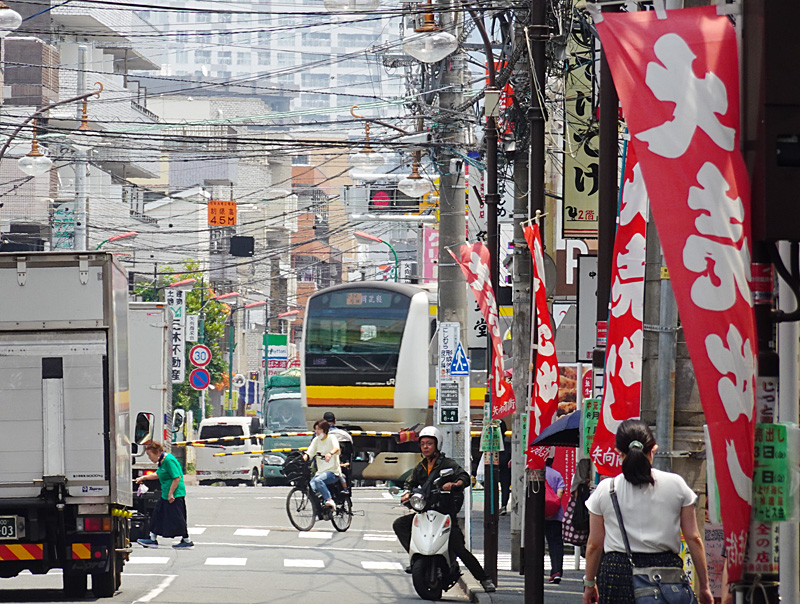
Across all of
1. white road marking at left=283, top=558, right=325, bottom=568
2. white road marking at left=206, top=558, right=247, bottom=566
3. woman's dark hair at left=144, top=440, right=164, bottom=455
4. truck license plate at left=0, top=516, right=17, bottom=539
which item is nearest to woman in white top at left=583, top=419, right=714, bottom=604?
truck license plate at left=0, top=516, right=17, bottom=539

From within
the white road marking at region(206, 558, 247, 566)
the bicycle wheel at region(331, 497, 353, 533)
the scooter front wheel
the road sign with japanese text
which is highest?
the road sign with japanese text

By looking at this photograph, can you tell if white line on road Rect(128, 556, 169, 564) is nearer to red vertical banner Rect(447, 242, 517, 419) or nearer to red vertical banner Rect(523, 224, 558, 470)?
red vertical banner Rect(447, 242, 517, 419)

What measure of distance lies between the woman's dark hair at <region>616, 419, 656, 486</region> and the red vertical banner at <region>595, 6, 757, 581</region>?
173 cm

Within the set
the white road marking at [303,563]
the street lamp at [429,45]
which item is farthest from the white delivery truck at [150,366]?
the street lamp at [429,45]

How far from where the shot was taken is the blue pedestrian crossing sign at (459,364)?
19.4 m

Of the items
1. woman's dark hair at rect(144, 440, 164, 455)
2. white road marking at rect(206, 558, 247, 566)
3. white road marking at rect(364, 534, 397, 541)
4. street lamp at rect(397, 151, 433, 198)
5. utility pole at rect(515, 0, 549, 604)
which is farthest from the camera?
street lamp at rect(397, 151, 433, 198)

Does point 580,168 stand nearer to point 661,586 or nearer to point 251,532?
point 661,586

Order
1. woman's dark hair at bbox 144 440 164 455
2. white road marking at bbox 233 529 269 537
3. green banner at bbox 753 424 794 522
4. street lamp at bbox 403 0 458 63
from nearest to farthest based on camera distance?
1. green banner at bbox 753 424 794 522
2. street lamp at bbox 403 0 458 63
3. woman's dark hair at bbox 144 440 164 455
4. white road marking at bbox 233 529 269 537

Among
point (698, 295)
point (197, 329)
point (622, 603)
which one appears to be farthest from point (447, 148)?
point (197, 329)

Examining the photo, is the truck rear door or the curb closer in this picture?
the truck rear door

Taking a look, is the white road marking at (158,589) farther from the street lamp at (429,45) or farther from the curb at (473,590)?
the street lamp at (429,45)

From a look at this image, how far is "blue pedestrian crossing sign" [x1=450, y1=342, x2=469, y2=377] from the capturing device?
19.4 meters

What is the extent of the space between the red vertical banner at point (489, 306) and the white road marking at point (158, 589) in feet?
14.8

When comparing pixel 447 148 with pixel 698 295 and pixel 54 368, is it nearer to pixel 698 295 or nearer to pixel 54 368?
pixel 54 368
